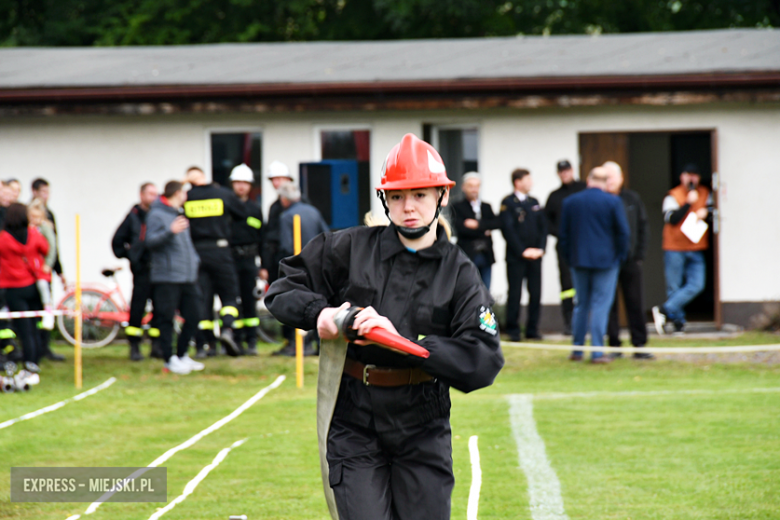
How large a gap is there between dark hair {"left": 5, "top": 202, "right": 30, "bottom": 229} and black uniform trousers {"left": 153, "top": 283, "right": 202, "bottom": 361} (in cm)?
157

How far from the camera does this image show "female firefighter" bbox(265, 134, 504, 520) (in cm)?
357

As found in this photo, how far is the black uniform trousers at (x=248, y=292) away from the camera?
41.6 ft

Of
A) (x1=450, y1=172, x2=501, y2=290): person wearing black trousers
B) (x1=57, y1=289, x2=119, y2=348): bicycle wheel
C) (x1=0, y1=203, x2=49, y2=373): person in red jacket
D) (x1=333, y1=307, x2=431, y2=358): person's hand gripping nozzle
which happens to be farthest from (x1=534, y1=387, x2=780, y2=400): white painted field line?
(x1=57, y1=289, x2=119, y2=348): bicycle wheel

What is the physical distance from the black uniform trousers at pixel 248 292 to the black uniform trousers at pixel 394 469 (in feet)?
29.9

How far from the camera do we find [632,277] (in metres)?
11.6

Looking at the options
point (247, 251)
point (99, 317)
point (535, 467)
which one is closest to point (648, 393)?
point (535, 467)

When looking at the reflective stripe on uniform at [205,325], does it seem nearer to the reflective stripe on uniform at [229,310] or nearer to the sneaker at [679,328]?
the reflective stripe on uniform at [229,310]

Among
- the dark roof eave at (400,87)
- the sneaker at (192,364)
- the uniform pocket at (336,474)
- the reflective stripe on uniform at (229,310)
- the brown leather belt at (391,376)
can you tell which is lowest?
the sneaker at (192,364)

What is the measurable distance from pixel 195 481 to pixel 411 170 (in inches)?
139

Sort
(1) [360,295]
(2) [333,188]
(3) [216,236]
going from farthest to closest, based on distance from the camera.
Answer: (2) [333,188] → (3) [216,236] → (1) [360,295]

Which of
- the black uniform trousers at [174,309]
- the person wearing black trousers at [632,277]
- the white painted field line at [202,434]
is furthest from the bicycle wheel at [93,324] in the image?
the person wearing black trousers at [632,277]

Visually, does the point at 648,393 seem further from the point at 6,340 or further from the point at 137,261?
the point at 6,340

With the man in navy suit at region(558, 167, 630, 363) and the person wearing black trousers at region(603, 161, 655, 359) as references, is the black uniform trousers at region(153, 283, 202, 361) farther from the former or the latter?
the person wearing black trousers at region(603, 161, 655, 359)

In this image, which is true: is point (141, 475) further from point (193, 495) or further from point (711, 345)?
point (711, 345)
